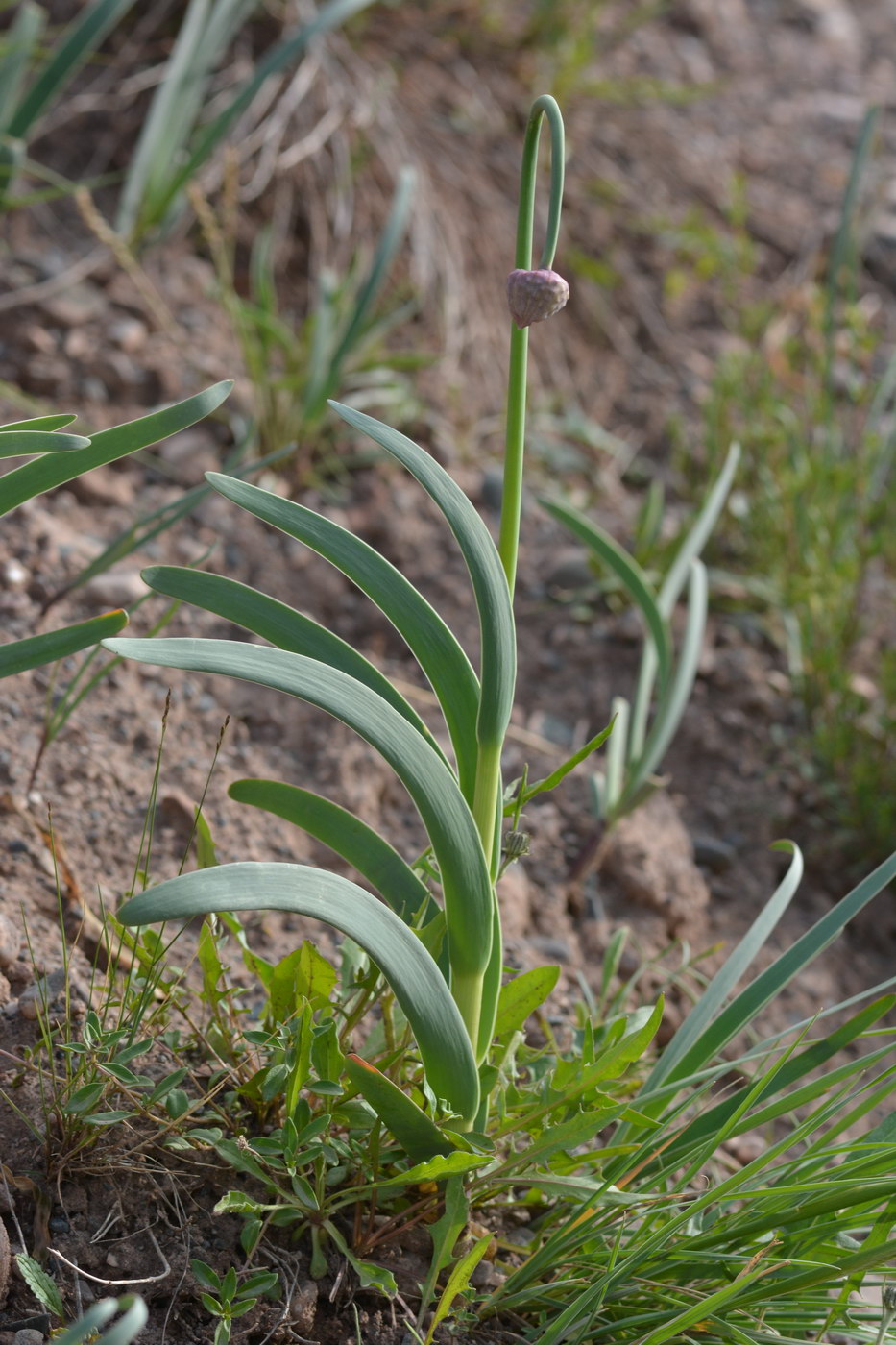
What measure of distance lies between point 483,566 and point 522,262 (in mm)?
235

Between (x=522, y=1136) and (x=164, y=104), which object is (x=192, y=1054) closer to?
(x=522, y=1136)

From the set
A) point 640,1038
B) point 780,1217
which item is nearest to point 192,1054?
point 640,1038

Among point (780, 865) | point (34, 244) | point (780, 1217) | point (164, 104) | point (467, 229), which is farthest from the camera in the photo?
point (467, 229)

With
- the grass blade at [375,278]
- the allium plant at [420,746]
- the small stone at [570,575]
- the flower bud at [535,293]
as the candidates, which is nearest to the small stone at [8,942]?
the allium plant at [420,746]

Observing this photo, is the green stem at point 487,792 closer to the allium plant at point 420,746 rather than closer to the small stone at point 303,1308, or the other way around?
the allium plant at point 420,746

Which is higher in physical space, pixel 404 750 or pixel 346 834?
pixel 404 750

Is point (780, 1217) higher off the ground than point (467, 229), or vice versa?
point (467, 229)

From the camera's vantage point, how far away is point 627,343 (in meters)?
2.64

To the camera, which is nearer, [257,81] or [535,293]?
[535,293]

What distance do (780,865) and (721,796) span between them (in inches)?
5.4

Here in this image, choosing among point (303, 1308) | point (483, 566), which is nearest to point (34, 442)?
point (483, 566)

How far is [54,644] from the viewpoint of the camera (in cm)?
91

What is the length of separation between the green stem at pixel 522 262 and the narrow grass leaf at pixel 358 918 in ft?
0.91

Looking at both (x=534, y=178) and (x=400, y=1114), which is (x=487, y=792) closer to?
(x=400, y=1114)
